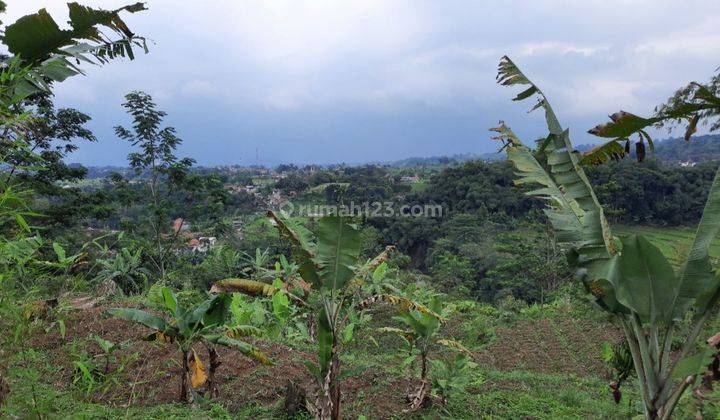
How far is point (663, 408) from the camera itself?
2.64m

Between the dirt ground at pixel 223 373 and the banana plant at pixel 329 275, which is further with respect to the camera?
the dirt ground at pixel 223 373

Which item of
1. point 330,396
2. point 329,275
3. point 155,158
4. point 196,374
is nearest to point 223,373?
point 196,374

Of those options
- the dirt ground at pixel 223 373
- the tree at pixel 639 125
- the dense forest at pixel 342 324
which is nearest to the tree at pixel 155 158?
the dense forest at pixel 342 324

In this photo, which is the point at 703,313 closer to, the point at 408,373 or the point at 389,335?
the point at 408,373

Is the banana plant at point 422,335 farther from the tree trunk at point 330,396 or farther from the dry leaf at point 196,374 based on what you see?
the dry leaf at point 196,374

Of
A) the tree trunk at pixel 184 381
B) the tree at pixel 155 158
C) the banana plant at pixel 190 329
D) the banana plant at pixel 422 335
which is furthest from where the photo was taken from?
the tree at pixel 155 158

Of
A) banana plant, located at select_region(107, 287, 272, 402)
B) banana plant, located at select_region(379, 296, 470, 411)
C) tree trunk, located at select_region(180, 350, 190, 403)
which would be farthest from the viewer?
banana plant, located at select_region(379, 296, 470, 411)

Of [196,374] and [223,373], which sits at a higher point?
[196,374]

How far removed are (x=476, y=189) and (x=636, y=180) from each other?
10.4 m

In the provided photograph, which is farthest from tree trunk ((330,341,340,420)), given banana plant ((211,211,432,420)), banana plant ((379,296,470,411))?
banana plant ((379,296,470,411))

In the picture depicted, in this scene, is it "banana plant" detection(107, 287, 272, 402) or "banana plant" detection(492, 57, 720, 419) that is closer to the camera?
"banana plant" detection(492, 57, 720, 419)

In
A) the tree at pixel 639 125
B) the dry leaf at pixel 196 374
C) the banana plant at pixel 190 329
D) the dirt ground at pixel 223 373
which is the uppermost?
the tree at pixel 639 125

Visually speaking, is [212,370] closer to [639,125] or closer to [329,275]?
[329,275]

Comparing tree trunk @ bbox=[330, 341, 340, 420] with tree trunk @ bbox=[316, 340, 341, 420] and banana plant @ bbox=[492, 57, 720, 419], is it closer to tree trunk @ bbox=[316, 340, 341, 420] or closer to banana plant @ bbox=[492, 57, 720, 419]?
tree trunk @ bbox=[316, 340, 341, 420]
